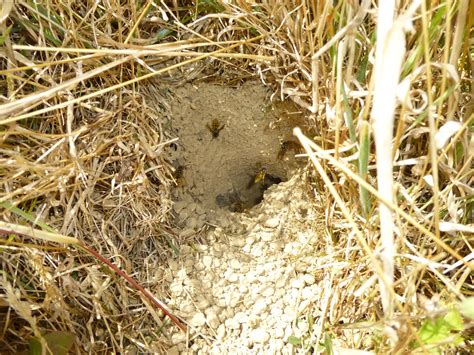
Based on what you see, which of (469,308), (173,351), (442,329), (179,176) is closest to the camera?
(469,308)

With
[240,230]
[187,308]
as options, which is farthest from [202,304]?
[240,230]

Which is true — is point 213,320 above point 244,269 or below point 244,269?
below

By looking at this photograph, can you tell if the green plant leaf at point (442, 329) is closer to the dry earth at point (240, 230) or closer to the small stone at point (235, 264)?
the dry earth at point (240, 230)

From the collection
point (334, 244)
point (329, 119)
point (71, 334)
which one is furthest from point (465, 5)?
point (71, 334)

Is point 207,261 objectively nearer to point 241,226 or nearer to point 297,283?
point 241,226

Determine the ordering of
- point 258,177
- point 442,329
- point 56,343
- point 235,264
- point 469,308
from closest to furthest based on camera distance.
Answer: point 469,308
point 442,329
point 56,343
point 235,264
point 258,177

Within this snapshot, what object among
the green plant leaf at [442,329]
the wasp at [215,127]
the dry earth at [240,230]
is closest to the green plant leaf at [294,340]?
the dry earth at [240,230]
